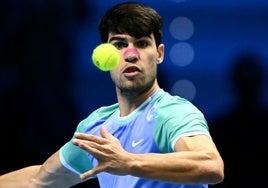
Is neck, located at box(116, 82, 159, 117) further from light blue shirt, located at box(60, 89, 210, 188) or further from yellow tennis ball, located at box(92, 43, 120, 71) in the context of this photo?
yellow tennis ball, located at box(92, 43, 120, 71)

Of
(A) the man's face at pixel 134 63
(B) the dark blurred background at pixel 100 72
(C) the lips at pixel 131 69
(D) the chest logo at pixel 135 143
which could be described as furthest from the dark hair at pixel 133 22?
(B) the dark blurred background at pixel 100 72

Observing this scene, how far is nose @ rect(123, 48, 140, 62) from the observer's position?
2.65m

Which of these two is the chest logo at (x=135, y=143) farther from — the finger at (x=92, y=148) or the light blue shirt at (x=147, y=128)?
the finger at (x=92, y=148)

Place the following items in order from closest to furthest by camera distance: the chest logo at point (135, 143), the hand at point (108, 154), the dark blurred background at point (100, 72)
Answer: the hand at point (108, 154)
the chest logo at point (135, 143)
the dark blurred background at point (100, 72)

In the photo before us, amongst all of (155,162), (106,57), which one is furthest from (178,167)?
(106,57)

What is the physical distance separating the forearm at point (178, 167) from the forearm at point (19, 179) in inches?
41.9

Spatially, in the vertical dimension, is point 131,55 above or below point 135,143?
above

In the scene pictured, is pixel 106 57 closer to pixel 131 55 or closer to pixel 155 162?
pixel 131 55

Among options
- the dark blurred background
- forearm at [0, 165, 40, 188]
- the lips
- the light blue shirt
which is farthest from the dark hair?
the dark blurred background

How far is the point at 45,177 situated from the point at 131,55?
2.40ft

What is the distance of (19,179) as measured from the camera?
10.2ft

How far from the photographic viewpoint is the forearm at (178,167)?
2.14 metres

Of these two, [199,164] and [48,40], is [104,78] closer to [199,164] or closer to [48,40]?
[48,40]

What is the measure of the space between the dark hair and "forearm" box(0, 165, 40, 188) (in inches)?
27.3
